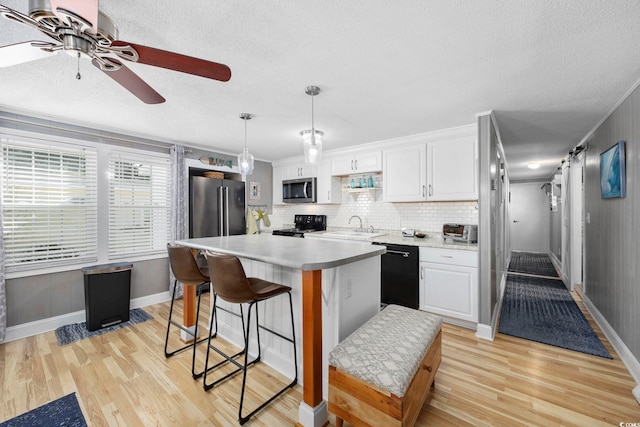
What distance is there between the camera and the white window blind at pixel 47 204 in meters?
2.79

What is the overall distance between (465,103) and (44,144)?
174 inches

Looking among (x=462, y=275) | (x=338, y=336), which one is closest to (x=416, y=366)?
(x=338, y=336)

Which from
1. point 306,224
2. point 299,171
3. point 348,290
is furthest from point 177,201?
point 348,290

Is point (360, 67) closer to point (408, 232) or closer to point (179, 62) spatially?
point (179, 62)

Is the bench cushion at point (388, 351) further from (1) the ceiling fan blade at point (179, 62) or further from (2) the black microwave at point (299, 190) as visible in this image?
(2) the black microwave at point (299, 190)

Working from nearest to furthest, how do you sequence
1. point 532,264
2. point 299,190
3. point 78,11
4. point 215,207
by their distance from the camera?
point 78,11 → point 215,207 → point 299,190 → point 532,264

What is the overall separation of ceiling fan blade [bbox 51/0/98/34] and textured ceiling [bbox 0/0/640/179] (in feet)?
1.28

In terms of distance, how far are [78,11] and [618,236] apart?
4.07 m

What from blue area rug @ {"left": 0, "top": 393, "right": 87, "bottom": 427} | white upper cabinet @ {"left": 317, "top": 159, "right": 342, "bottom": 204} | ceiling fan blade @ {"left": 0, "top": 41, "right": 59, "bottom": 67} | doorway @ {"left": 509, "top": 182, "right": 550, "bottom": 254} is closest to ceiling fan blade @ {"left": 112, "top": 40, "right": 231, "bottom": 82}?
ceiling fan blade @ {"left": 0, "top": 41, "right": 59, "bottom": 67}

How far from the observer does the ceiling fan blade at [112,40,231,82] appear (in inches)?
49.5

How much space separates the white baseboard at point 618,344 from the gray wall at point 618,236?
0.15 ft

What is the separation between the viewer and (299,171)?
16.5ft

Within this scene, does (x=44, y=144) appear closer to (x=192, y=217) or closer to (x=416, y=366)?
(x=192, y=217)

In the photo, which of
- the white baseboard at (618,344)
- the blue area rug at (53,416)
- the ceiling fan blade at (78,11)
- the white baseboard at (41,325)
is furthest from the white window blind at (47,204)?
the white baseboard at (618,344)
